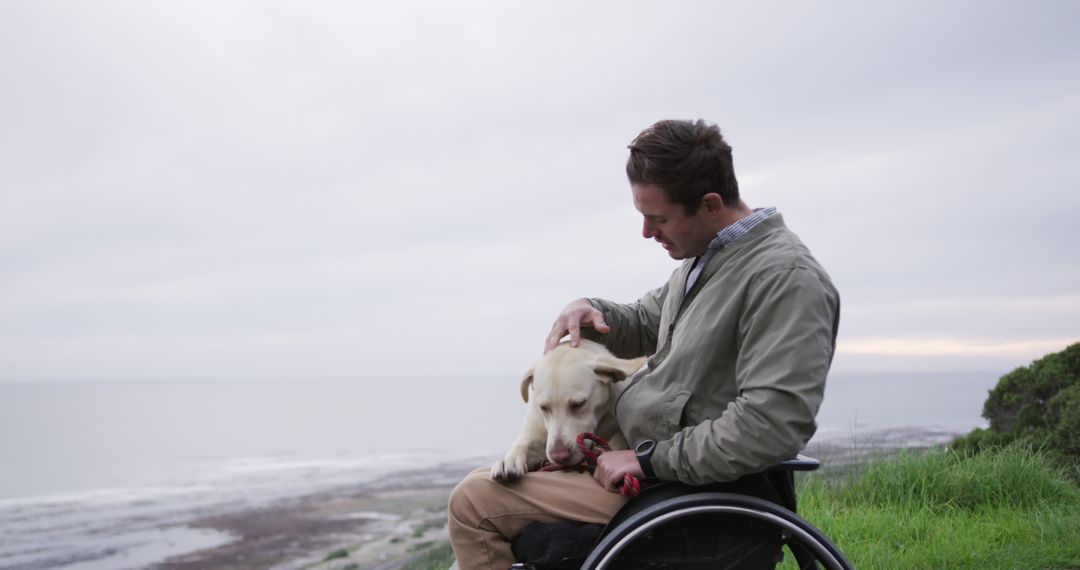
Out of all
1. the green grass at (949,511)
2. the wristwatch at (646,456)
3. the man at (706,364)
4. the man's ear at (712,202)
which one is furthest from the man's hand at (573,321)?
the green grass at (949,511)

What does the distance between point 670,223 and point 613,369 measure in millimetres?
788

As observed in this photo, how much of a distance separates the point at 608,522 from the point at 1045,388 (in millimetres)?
6378

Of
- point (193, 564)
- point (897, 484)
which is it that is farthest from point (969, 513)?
point (193, 564)

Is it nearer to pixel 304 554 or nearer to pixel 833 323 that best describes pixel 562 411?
pixel 833 323

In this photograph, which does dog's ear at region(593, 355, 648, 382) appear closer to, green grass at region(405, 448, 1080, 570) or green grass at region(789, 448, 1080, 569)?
green grass at region(405, 448, 1080, 570)

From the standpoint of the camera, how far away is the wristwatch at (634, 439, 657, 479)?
2594 mm

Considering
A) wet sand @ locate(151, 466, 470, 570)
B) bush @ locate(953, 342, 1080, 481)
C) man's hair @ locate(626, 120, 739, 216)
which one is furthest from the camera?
wet sand @ locate(151, 466, 470, 570)

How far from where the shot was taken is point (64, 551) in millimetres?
26516

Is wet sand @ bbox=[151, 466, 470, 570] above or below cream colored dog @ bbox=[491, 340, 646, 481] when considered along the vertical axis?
below

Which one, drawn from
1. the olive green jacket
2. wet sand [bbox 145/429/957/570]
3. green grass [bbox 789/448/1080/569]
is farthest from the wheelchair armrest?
wet sand [bbox 145/429/957/570]

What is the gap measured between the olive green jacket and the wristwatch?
30 millimetres

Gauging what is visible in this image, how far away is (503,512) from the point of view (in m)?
2.72

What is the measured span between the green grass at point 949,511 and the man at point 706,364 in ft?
7.65

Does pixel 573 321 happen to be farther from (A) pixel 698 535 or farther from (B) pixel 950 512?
(B) pixel 950 512
